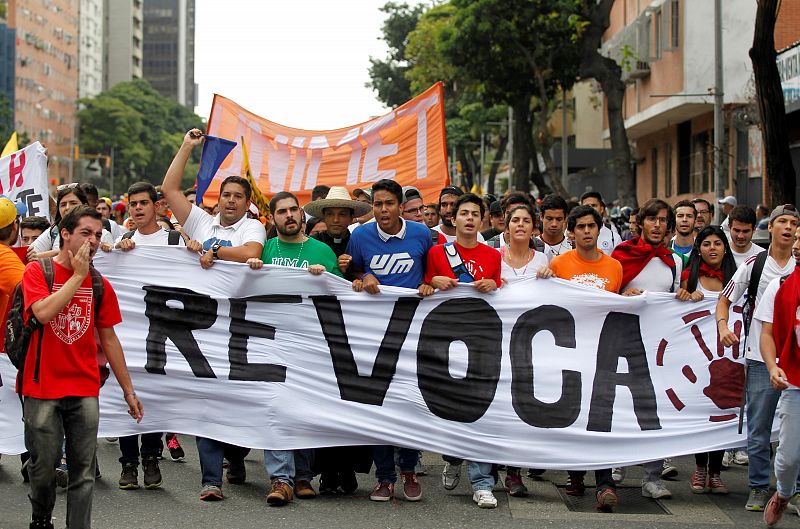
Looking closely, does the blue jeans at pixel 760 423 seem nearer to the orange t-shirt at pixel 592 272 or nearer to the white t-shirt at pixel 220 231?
the orange t-shirt at pixel 592 272

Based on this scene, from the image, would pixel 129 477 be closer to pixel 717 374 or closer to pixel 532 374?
pixel 532 374

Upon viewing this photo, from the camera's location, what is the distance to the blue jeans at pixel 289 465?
757 centimetres

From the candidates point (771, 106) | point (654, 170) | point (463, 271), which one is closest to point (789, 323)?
point (463, 271)

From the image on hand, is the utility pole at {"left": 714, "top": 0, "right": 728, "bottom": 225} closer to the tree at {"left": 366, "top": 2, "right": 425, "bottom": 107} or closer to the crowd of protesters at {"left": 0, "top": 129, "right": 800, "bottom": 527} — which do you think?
the crowd of protesters at {"left": 0, "top": 129, "right": 800, "bottom": 527}

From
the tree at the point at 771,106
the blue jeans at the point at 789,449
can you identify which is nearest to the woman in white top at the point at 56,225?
the blue jeans at the point at 789,449

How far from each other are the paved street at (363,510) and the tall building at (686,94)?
19058 millimetres

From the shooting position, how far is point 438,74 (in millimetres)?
50312

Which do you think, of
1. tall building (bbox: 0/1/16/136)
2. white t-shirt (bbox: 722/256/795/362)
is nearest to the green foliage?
tall building (bbox: 0/1/16/136)

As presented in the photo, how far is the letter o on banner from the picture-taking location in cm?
778

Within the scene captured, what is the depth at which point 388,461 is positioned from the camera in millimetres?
7730

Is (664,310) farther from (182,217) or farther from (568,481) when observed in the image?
(182,217)

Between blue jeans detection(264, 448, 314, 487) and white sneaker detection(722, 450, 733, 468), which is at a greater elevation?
blue jeans detection(264, 448, 314, 487)

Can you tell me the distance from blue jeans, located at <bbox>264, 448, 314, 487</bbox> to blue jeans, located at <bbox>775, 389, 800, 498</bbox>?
285cm

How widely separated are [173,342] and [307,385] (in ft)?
3.15
